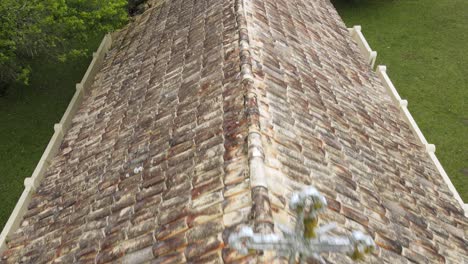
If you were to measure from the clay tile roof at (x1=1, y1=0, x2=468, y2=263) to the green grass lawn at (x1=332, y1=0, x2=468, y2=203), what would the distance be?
7.22 m

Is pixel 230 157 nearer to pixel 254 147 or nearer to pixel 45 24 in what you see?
pixel 254 147

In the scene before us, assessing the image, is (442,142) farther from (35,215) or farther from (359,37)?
(35,215)

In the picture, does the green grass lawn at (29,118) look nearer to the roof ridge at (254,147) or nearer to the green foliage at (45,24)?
the green foliage at (45,24)

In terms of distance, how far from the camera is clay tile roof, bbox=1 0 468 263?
3988mm

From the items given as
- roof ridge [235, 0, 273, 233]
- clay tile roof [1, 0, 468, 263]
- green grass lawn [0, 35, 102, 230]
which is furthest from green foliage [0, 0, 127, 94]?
roof ridge [235, 0, 273, 233]

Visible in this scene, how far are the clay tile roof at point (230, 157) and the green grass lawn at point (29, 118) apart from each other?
594 centimetres

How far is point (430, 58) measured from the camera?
58.9ft

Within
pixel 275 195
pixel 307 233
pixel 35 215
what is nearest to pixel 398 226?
pixel 275 195

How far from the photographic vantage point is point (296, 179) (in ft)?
13.6

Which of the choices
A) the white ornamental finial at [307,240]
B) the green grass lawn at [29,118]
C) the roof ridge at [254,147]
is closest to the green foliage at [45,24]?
the green grass lawn at [29,118]

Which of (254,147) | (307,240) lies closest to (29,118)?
(254,147)

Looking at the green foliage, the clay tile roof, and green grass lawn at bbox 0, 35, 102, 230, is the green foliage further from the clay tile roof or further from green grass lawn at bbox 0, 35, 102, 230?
the clay tile roof

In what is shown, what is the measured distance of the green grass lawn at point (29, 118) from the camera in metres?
12.5

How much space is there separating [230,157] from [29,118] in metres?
12.7
